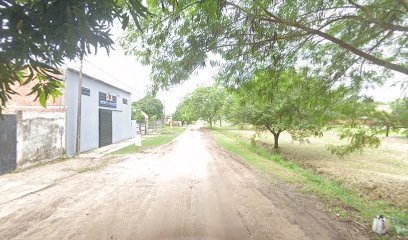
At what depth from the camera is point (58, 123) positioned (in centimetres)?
1468

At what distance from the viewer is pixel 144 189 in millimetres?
8617

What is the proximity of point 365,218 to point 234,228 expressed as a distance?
359cm

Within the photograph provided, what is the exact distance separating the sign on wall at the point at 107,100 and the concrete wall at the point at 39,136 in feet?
20.5

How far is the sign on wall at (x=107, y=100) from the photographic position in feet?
69.8

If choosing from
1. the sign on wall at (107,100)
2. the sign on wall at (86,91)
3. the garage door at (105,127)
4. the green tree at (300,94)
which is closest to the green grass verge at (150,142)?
the garage door at (105,127)

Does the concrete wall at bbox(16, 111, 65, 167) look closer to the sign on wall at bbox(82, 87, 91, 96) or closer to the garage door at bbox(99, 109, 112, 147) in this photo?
the sign on wall at bbox(82, 87, 91, 96)

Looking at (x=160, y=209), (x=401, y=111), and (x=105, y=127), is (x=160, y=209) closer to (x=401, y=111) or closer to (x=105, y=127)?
(x=401, y=111)

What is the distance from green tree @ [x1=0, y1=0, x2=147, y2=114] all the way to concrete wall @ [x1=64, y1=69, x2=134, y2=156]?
13.8 meters

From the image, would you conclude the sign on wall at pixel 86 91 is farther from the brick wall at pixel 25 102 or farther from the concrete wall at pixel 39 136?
the brick wall at pixel 25 102

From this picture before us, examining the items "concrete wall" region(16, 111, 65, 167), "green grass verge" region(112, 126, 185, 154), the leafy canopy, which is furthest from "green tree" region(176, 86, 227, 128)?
"concrete wall" region(16, 111, 65, 167)

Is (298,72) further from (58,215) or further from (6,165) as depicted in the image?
(6,165)

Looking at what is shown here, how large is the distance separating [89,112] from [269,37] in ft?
50.7

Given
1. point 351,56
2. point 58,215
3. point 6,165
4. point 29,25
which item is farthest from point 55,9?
point 6,165

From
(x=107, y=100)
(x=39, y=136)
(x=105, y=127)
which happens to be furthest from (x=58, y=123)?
(x=107, y=100)
